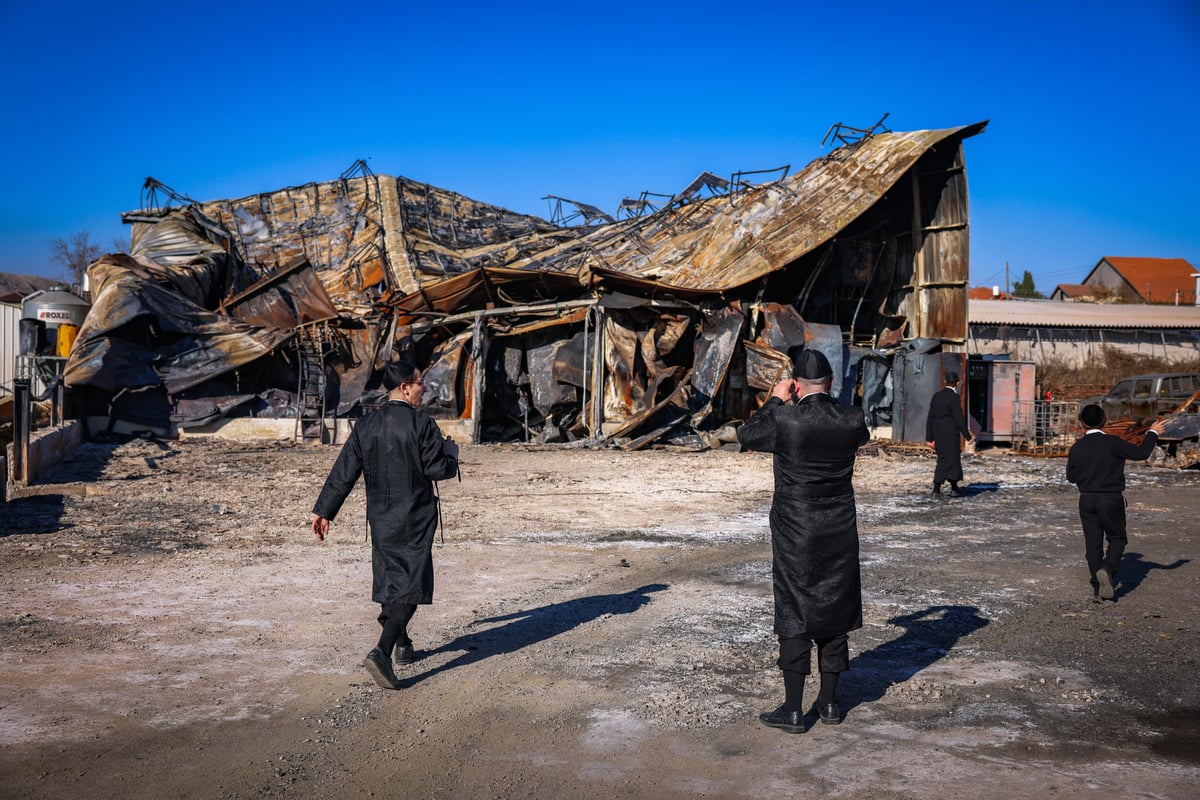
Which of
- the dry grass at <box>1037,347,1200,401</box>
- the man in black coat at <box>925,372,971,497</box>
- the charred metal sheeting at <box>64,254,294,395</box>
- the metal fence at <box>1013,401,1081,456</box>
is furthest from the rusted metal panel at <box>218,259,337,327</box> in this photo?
the dry grass at <box>1037,347,1200,401</box>

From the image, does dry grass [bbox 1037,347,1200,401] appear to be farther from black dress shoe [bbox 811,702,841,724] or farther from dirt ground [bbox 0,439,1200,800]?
black dress shoe [bbox 811,702,841,724]

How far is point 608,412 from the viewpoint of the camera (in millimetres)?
18734

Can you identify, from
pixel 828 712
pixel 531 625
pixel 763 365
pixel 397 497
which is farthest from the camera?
pixel 763 365

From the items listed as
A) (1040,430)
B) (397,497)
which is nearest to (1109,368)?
(1040,430)

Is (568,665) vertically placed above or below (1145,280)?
below

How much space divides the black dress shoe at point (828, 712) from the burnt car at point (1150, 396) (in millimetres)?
17577

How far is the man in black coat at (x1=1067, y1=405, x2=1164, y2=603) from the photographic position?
275 inches

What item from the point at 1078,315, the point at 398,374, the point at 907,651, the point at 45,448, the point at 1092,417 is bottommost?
the point at 907,651

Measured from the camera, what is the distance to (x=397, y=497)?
5.04 metres

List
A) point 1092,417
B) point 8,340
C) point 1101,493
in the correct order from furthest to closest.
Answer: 1. point 8,340
2. point 1092,417
3. point 1101,493

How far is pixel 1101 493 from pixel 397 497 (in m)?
5.11

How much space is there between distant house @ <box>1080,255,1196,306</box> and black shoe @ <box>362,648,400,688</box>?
210 ft

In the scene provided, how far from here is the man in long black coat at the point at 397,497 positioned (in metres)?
4.99

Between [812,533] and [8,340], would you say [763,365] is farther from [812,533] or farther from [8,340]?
[8,340]
